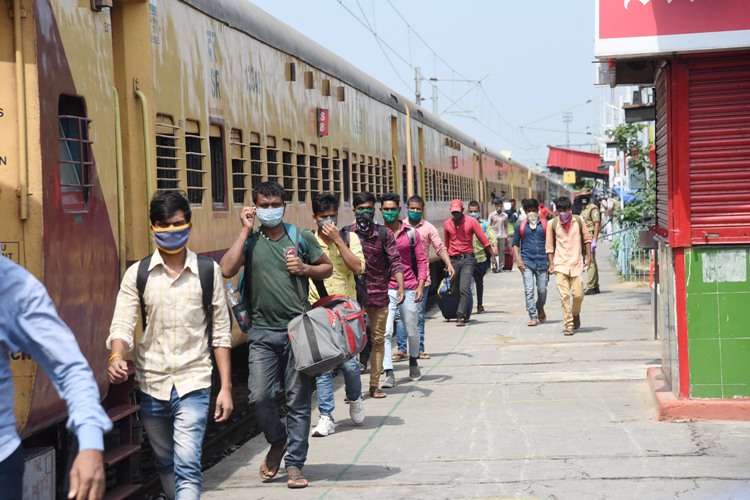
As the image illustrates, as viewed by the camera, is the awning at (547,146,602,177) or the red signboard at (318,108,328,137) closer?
the red signboard at (318,108,328,137)

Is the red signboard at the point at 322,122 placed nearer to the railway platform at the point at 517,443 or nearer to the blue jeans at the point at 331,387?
the railway platform at the point at 517,443

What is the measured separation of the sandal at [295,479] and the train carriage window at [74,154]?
6.84 ft

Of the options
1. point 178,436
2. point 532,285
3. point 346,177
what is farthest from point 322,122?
point 178,436

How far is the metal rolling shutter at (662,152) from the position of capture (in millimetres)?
9070

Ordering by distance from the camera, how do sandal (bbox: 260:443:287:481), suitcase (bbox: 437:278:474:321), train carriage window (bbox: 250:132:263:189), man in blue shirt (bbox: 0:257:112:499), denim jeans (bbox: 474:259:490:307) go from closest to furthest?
1. man in blue shirt (bbox: 0:257:112:499)
2. sandal (bbox: 260:443:287:481)
3. train carriage window (bbox: 250:132:263:189)
4. suitcase (bbox: 437:278:474:321)
5. denim jeans (bbox: 474:259:490:307)

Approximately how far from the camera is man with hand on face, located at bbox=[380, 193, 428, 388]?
11.0 m

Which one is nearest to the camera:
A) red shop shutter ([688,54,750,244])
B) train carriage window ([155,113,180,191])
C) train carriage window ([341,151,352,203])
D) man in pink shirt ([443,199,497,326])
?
train carriage window ([155,113,180,191])

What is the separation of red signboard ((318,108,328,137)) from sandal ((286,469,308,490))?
6.04 m

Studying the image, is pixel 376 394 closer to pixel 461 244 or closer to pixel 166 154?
pixel 166 154

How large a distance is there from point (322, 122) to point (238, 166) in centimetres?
319

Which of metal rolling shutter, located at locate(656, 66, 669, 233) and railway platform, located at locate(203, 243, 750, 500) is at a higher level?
metal rolling shutter, located at locate(656, 66, 669, 233)

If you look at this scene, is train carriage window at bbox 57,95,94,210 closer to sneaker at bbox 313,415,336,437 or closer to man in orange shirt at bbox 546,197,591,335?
sneaker at bbox 313,415,336,437

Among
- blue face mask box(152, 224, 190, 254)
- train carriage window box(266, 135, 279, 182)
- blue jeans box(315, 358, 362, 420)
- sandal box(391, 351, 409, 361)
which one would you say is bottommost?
sandal box(391, 351, 409, 361)

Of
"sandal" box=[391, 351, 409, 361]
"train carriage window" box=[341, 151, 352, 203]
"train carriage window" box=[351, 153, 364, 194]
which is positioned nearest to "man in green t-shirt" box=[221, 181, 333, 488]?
"sandal" box=[391, 351, 409, 361]
